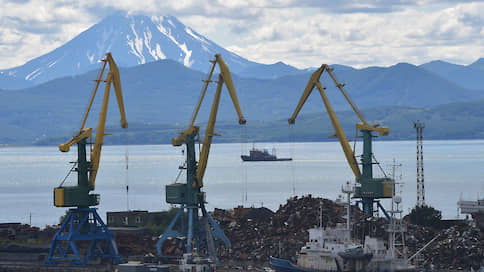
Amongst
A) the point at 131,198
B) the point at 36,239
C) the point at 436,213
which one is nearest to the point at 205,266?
the point at 36,239

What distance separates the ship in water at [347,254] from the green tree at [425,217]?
86.2ft

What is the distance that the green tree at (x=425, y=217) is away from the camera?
88.1 metres

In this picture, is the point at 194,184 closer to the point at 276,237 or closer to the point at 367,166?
the point at 276,237

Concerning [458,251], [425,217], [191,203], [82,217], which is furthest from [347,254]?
[425,217]

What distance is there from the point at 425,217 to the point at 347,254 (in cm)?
3050

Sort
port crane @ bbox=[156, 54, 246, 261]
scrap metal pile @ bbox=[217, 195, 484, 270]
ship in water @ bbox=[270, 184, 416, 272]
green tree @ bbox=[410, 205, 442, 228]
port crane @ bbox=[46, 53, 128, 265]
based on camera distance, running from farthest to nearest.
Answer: green tree @ bbox=[410, 205, 442, 228], port crane @ bbox=[156, 54, 246, 261], port crane @ bbox=[46, 53, 128, 265], scrap metal pile @ bbox=[217, 195, 484, 270], ship in water @ bbox=[270, 184, 416, 272]

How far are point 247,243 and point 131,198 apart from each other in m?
90.0

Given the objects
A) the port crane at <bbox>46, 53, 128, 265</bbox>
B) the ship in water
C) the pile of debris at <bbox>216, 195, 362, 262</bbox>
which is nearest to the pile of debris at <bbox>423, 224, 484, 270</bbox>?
the pile of debris at <bbox>216, 195, 362, 262</bbox>

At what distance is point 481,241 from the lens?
7419 cm

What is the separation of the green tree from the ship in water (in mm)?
26263

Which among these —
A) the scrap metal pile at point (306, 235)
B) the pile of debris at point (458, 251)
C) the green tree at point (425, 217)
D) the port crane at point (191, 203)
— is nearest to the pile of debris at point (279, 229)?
the scrap metal pile at point (306, 235)

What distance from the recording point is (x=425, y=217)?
290 feet

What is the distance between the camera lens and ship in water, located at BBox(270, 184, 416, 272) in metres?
58.6

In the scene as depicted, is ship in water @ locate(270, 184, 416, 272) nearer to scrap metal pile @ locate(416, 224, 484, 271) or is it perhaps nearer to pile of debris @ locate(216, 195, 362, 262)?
pile of debris @ locate(216, 195, 362, 262)
